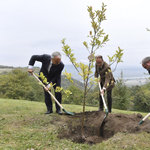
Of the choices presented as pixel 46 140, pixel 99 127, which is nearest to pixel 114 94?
pixel 99 127

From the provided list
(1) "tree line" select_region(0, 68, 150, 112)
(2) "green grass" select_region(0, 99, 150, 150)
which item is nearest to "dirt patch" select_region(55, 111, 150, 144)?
(2) "green grass" select_region(0, 99, 150, 150)

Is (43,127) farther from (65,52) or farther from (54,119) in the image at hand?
(65,52)

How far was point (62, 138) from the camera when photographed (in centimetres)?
343

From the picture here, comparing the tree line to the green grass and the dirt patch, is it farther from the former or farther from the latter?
the green grass

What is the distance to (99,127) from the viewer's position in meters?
4.05

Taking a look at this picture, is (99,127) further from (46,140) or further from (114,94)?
(114,94)

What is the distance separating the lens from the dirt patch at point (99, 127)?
11.6 ft

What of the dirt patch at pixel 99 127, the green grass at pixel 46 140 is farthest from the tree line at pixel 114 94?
the green grass at pixel 46 140

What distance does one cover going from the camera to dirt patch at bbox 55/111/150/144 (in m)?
3.53

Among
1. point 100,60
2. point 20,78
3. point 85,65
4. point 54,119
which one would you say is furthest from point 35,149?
point 20,78

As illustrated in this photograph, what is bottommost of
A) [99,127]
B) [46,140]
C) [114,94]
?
[114,94]

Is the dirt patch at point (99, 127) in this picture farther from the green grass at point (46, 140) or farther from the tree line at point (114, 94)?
the tree line at point (114, 94)

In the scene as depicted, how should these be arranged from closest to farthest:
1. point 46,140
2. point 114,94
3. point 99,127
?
1. point 46,140
2. point 99,127
3. point 114,94

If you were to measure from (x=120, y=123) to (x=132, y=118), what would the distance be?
0.62m
